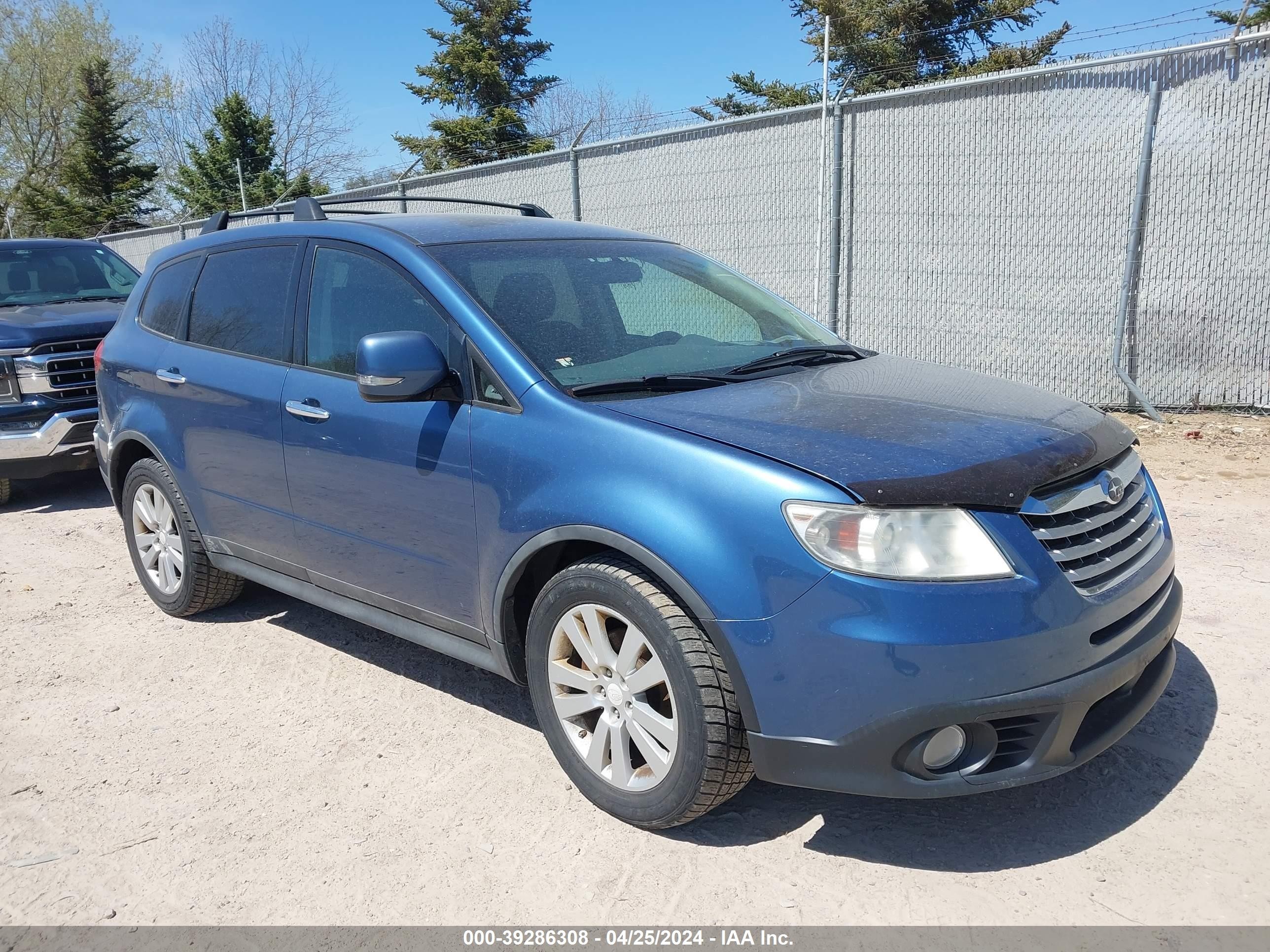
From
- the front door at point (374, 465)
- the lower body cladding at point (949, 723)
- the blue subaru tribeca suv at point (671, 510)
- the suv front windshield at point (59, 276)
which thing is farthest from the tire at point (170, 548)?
the suv front windshield at point (59, 276)

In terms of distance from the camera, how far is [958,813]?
288 centimetres

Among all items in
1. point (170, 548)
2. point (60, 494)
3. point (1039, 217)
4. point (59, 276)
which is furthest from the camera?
point (59, 276)

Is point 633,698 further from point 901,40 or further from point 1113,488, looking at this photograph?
point 901,40

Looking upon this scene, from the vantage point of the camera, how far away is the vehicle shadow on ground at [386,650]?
12.4 feet

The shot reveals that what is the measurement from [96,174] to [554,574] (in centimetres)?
4195

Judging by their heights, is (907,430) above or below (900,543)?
above

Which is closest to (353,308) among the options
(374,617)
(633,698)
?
(374,617)

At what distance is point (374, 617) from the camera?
366cm

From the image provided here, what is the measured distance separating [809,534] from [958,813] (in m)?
1.12

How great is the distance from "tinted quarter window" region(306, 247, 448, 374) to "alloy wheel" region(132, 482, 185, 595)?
147cm

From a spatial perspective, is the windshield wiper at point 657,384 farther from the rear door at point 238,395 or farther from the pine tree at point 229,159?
the pine tree at point 229,159

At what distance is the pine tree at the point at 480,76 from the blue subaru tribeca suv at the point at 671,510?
32.2 m

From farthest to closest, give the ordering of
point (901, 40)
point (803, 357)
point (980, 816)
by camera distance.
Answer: point (901, 40), point (803, 357), point (980, 816)

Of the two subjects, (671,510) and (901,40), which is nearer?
(671,510)
